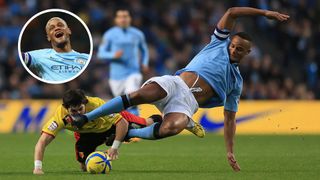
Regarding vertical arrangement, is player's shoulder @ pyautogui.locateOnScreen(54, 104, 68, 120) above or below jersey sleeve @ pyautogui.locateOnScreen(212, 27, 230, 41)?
below

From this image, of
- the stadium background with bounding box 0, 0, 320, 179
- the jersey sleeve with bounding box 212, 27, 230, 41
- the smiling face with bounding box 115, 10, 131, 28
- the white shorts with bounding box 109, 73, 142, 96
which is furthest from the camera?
the stadium background with bounding box 0, 0, 320, 179

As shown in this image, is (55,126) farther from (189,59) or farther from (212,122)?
(189,59)

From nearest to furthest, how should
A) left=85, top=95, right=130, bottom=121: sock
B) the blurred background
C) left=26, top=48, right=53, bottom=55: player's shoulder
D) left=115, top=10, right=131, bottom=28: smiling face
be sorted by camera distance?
left=26, top=48, right=53, bottom=55: player's shoulder
left=85, top=95, right=130, bottom=121: sock
left=115, top=10, right=131, bottom=28: smiling face
the blurred background

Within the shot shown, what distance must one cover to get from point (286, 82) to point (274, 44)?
2.05 m

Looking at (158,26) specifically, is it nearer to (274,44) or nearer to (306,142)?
(274,44)

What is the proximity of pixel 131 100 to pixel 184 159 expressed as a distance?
300 cm

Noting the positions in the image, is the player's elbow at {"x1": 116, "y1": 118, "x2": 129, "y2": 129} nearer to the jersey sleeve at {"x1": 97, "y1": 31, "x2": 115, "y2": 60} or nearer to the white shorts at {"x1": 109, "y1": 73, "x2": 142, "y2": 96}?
the jersey sleeve at {"x1": 97, "y1": 31, "x2": 115, "y2": 60}

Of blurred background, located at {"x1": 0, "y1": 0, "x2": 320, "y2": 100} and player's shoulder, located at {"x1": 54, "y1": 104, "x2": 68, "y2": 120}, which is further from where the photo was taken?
blurred background, located at {"x1": 0, "y1": 0, "x2": 320, "y2": 100}

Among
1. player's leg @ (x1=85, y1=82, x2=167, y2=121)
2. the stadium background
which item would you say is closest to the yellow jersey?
player's leg @ (x1=85, y1=82, x2=167, y2=121)

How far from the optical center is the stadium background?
20.8m

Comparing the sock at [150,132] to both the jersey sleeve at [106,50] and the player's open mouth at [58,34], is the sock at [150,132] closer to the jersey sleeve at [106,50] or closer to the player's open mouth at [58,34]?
the player's open mouth at [58,34]

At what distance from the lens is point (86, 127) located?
1114 cm

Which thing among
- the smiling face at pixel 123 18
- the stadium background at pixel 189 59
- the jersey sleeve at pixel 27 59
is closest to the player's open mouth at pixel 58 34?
the jersey sleeve at pixel 27 59

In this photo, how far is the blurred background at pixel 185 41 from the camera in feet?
74.6
